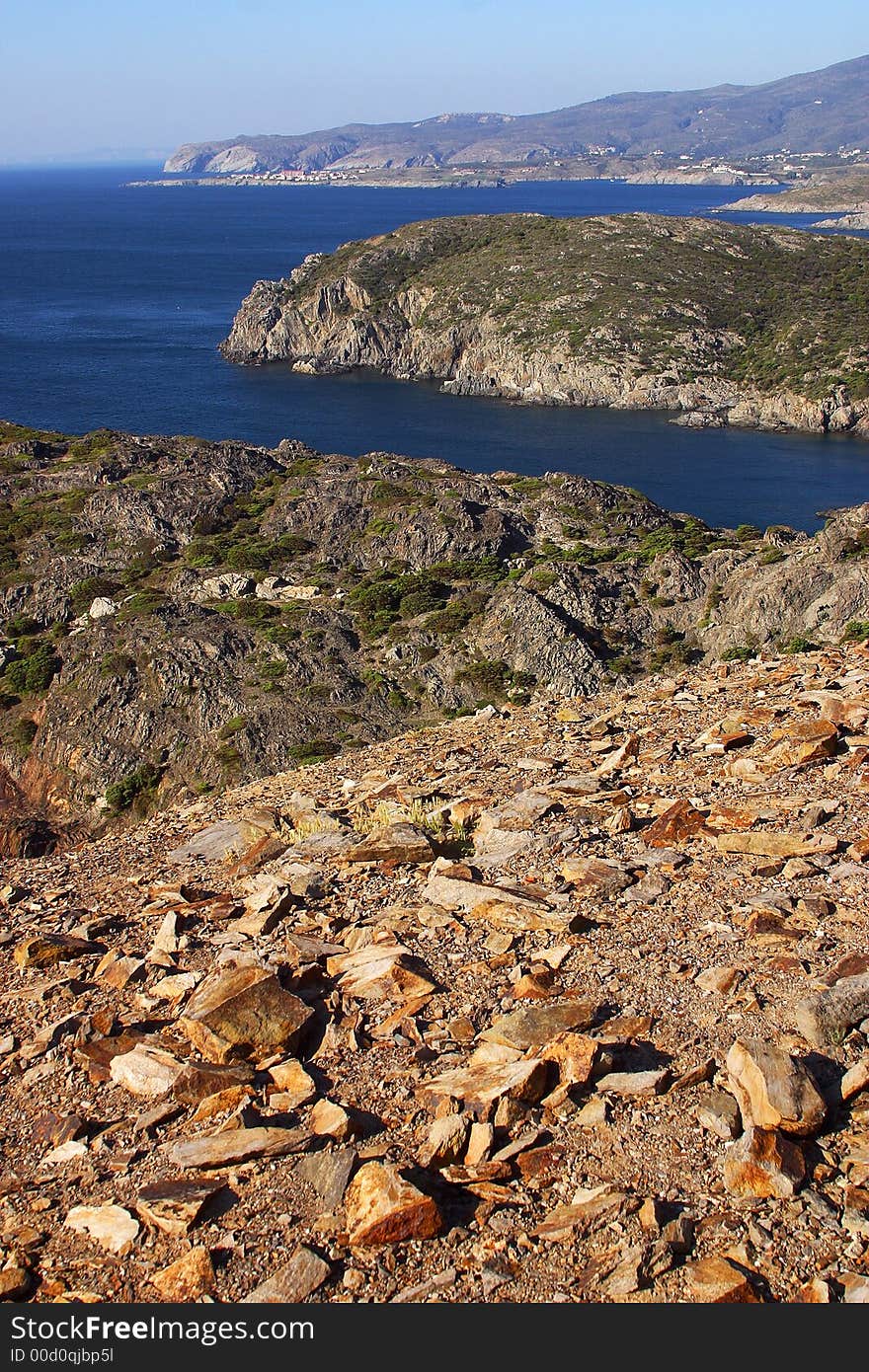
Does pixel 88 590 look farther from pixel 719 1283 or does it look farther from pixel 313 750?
pixel 719 1283

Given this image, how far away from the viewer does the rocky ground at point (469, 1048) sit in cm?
764

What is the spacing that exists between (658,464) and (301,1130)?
338 feet

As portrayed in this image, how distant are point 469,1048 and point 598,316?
143 metres

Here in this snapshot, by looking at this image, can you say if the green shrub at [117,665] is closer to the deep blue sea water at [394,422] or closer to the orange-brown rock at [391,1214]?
the orange-brown rock at [391,1214]

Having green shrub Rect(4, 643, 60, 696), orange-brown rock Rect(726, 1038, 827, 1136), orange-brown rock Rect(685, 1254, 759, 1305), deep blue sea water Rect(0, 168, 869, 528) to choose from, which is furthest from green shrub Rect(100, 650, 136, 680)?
deep blue sea water Rect(0, 168, 869, 528)

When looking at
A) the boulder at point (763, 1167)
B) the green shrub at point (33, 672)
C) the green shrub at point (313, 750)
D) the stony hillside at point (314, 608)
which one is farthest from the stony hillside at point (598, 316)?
the boulder at point (763, 1167)

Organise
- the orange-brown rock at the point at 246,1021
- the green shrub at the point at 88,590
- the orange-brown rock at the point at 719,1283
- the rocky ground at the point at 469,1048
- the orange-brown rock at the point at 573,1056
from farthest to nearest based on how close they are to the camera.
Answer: the green shrub at the point at 88,590
the orange-brown rock at the point at 246,1021
the orange-brown rock at the point at 573,1056
the rocky ground at the point at 469,1048
the orange-brown rock at the point at 719,1283

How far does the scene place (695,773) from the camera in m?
16.4

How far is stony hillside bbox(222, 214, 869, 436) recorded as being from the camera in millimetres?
128750

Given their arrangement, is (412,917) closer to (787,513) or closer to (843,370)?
(787,513)

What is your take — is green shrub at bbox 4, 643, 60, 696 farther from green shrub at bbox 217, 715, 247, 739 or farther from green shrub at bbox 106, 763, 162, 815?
green shrub at bbox 217, 715, 247, 739

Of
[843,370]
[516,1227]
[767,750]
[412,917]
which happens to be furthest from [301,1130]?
[843,370]

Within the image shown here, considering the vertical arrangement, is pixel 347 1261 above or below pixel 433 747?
above

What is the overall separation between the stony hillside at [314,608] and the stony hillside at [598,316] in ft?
266
